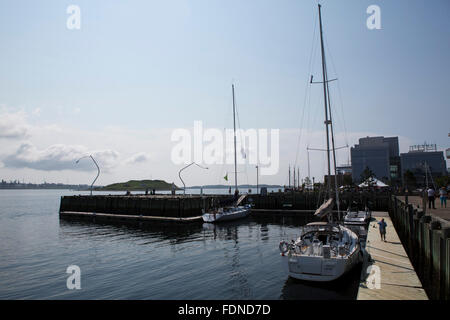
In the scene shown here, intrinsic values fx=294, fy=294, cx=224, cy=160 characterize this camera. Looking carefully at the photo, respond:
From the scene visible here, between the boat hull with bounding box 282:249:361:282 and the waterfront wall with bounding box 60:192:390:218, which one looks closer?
the boat hull with bounding box 282:249:361:282

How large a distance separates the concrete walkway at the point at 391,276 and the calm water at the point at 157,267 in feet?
6.28

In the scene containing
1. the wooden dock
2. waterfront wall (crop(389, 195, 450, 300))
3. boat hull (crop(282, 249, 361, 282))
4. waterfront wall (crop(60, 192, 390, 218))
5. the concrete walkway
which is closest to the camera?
the concrete walkway

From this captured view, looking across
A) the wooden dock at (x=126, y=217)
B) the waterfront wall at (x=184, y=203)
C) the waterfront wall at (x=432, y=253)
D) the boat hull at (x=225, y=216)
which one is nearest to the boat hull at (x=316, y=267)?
the waterfront wall at (x=432, y=253)

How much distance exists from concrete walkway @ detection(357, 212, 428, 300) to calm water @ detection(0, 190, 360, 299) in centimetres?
191

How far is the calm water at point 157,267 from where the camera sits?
55.5ft

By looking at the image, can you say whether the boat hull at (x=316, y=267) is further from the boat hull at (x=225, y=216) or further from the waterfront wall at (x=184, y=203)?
the waterfront wall at (x=184, y=203)

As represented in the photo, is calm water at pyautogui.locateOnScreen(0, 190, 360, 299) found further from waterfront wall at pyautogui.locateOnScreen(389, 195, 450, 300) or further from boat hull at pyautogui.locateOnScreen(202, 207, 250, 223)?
boat hull at pyautogui.locateOnScreen(202, 207, 250, 223)

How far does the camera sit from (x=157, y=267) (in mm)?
22266

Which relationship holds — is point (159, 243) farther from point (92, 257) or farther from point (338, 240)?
point (338, 240)

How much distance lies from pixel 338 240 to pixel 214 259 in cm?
1009

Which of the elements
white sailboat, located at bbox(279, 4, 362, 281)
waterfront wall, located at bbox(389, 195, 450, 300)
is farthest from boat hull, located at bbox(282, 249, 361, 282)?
waterfront wall, located at bbox(389, 195, 450, 300)

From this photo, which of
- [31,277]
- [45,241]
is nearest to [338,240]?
[31,277]

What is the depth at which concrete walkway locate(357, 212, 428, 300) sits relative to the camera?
43.2 ft

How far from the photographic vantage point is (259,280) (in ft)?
61.9
